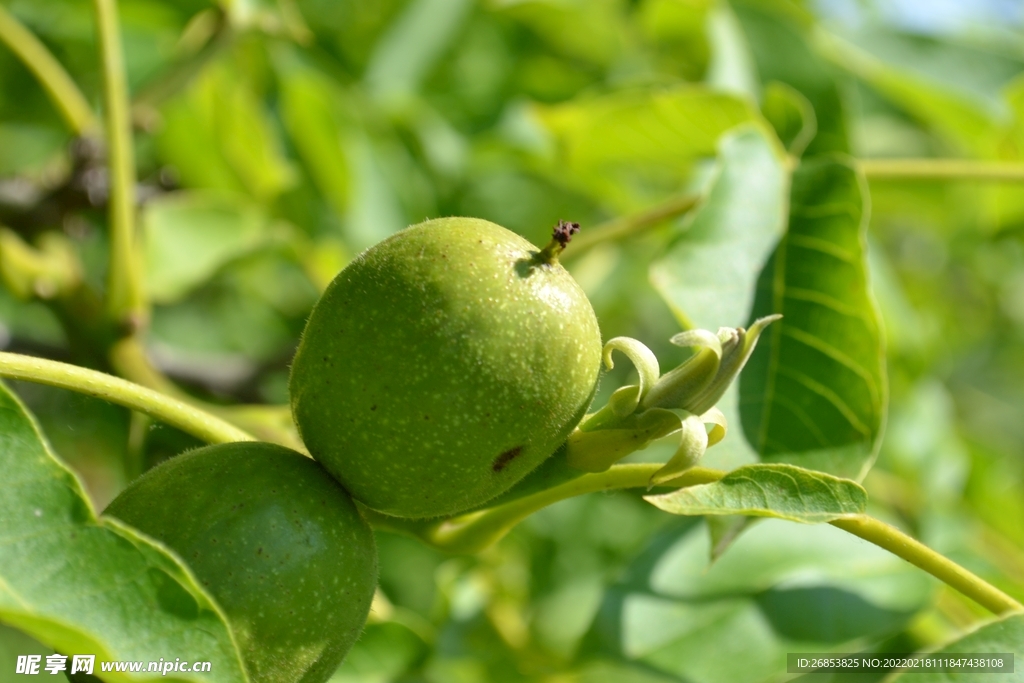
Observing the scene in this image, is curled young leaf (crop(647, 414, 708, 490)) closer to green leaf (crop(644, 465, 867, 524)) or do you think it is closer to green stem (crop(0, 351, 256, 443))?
green leaf (crop(644, 465, 867, 524))

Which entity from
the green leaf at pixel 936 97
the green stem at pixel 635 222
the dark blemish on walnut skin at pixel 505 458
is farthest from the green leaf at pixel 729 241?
the green leaf at pixel 936 97

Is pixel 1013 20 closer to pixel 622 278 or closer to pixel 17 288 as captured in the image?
pixel 622 278

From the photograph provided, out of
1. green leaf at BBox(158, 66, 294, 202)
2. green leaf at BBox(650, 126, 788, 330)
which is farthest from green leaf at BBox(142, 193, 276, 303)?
green leaf at BBox(650, 126, 788, 330)

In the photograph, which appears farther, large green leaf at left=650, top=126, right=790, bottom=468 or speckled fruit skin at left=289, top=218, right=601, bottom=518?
large green leaf at left=650, top=126, right=790, bottom=468

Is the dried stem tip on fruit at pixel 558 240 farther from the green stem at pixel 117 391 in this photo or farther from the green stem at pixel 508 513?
the green stem at pixel 117 391

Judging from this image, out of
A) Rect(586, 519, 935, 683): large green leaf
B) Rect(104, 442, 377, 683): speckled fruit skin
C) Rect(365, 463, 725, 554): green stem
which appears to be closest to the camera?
Rect(104, 442, 377, 683): speckled fruit skin

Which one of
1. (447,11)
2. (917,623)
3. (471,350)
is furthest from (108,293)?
(917,623)

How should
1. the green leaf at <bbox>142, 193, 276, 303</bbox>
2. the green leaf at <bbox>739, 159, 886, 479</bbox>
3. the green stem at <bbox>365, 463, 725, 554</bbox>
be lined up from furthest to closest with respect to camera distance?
the green leaf at <bbox>142, 193, 276, 303</bbox>
the green leaf at <bbox>739, 159, 886, 479</bbox>
the green stem at <bbox>365, 463, 725, 554</bbox>

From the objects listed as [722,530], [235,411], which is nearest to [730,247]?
[722,530]
